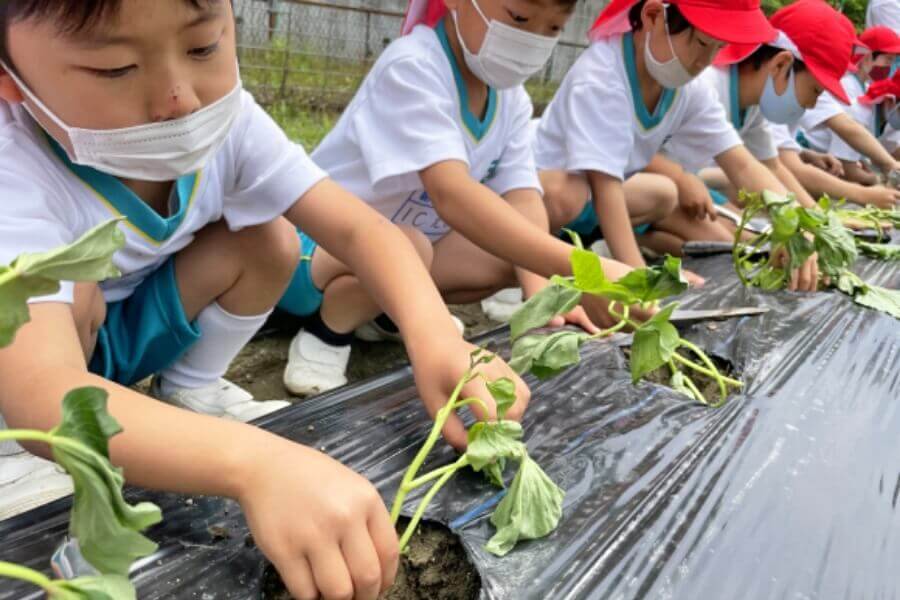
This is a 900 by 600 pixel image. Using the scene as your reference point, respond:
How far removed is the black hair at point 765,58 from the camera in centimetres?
226

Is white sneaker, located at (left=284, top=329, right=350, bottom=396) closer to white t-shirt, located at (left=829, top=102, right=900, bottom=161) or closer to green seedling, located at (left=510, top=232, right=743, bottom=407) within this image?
green seedling, located at (left=510, top=232, right=743, bottom=407)

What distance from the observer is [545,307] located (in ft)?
2.48

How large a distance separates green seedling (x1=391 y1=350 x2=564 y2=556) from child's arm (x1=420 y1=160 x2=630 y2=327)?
561 millimetres

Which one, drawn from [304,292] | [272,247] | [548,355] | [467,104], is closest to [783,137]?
[467,104]

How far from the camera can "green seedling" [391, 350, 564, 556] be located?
0.60m

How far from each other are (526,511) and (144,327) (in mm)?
704

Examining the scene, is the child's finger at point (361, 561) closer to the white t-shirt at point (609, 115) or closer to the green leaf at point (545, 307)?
the green leaf at point (545, 307)

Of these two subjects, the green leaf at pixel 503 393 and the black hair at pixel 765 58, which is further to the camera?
the black hair at pixel 765 58

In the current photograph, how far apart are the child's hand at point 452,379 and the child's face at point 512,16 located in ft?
2.38

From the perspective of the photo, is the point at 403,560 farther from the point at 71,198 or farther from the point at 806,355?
the point at 806,355

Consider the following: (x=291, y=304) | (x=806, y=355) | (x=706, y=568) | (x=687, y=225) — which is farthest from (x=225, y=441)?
(x=687, y=225)

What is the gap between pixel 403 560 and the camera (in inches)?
23.7

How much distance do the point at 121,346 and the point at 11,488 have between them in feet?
0.88

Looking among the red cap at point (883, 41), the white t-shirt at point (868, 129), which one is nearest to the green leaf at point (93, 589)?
the white t-shirt at point (868, 129)
